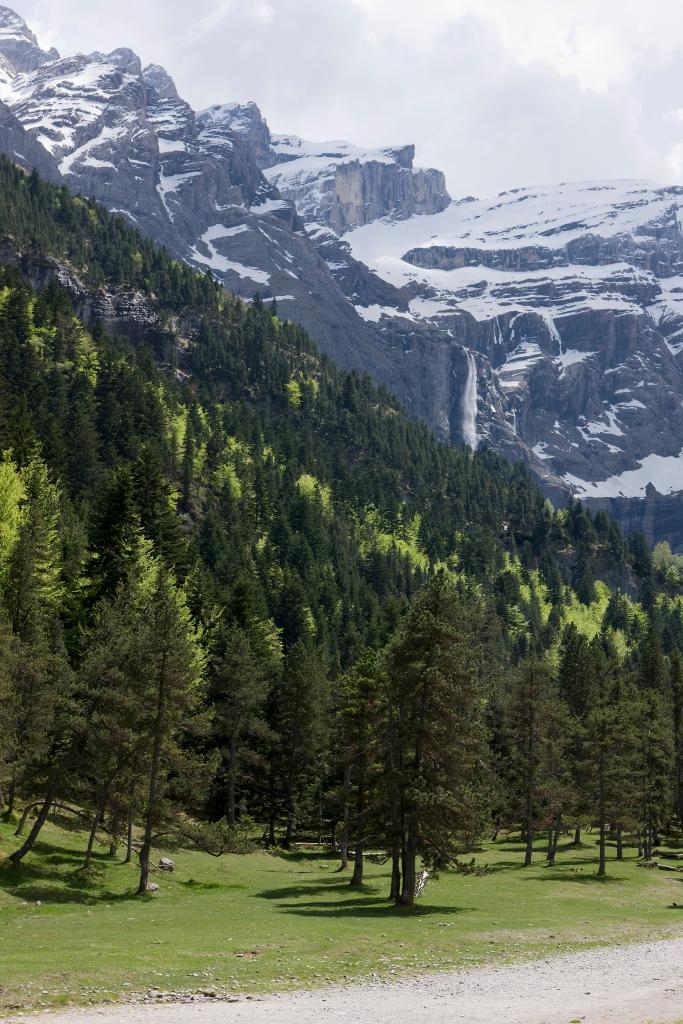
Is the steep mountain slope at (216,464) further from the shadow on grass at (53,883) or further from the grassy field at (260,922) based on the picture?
the shadow on grass at (53,883)

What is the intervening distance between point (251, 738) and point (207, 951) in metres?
42.3

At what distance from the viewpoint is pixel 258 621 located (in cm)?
8644

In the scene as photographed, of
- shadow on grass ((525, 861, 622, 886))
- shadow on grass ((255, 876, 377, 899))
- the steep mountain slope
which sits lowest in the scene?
shadow on grass ((525, 861, 622, 886))

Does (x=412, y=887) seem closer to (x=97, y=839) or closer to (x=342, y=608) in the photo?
(x=97, y=839)

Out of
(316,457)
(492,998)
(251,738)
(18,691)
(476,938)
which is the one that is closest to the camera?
(492,998)

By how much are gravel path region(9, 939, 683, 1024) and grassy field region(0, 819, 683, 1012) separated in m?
1.45

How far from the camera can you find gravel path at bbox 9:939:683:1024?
21484 mm

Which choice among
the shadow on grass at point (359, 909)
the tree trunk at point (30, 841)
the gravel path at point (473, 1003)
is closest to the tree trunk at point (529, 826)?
the shadow on grass at point (359, 909)

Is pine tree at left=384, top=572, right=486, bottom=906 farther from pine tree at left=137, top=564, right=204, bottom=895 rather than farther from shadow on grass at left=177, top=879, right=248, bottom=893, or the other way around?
shadow on grass at left=177, top=879, right=248, bottom=893

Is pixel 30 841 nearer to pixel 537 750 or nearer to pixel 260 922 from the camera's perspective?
pixel 260 922

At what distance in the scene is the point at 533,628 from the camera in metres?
161

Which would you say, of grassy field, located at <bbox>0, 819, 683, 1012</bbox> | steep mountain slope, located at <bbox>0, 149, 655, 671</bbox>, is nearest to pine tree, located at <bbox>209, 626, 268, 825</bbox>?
grassy field, located at <bbox>0, 819, 683, 1012</bbox>

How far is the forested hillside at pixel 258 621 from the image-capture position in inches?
1769

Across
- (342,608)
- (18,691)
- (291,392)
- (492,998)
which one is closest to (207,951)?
(492,998)
